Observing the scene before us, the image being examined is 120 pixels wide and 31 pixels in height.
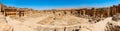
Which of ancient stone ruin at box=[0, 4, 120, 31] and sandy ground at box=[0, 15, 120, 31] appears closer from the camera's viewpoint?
sandy ground at box=[0, 15, 120, 31]

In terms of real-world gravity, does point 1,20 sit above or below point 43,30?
above

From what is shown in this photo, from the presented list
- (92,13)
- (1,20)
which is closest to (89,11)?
(92,13)

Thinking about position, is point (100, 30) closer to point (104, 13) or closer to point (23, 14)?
point (23, 14)

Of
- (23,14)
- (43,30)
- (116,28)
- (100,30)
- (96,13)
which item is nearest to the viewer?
(116,28)

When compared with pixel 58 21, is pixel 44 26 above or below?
below

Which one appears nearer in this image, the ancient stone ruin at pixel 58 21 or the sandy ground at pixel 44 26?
the sandy ground at pixel 44 26

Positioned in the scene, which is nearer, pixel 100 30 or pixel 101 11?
pixel 100 30

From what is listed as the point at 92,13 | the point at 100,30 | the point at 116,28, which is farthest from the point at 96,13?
the point at 116,28

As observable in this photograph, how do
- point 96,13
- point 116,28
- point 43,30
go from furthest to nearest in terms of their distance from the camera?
point 96,13, point 43,30, point 116,28

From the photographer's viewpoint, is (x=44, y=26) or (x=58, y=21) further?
(x=58, y=21)
